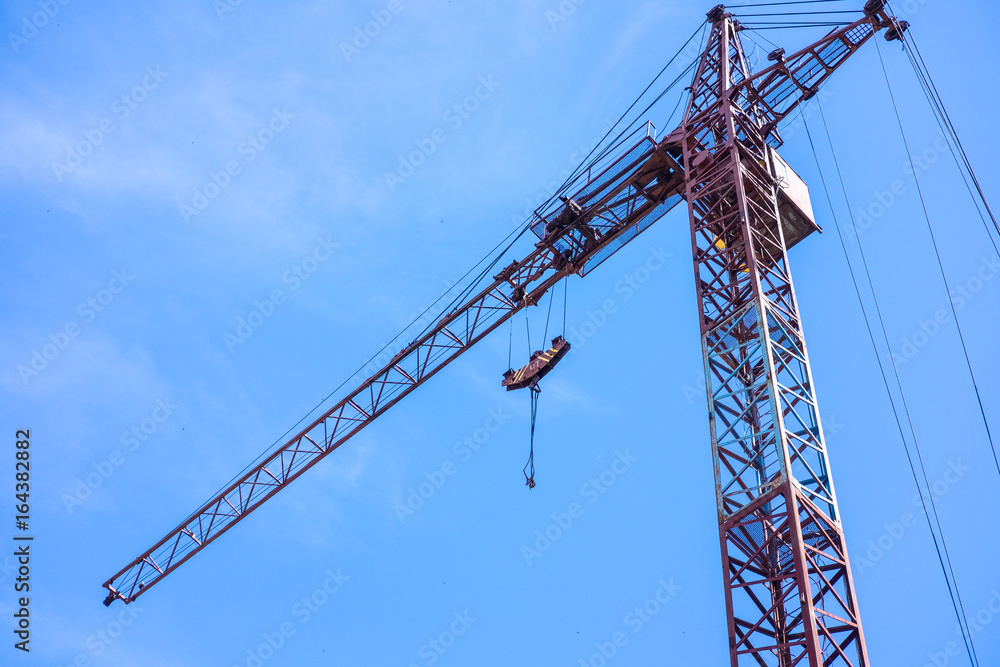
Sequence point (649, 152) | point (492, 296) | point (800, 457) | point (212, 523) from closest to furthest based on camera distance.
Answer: point (800, 457), point (649, 152), point (492, 296), point (212, 523)

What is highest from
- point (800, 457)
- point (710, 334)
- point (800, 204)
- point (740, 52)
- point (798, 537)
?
point (740, 52)

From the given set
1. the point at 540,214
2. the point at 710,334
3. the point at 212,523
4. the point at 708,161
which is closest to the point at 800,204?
the point at 708,161

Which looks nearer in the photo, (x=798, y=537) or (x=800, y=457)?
(x=798, y=537)

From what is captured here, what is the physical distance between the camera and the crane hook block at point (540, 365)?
30969 mm

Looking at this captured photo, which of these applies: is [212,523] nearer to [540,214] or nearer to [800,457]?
[540,214]

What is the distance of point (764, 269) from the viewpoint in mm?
23422

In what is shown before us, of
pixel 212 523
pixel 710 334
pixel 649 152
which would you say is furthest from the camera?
pixel 212 523

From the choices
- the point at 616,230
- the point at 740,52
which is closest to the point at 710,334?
the point at 616,230

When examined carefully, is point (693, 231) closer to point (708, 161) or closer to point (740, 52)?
point (708, 161)

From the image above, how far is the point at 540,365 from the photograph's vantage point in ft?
102

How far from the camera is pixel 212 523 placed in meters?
41.8

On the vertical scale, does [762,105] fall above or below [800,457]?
above

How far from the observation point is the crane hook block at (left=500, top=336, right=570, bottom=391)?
3097cm

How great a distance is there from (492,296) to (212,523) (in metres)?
16.5
